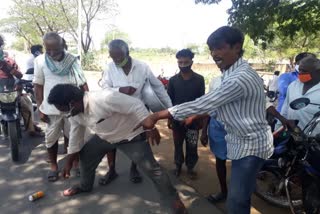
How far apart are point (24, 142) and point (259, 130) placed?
433cm

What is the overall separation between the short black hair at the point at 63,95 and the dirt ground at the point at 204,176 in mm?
1883

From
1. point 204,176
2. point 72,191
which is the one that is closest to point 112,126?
point 72,191

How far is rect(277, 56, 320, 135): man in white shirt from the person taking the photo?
3.20 m

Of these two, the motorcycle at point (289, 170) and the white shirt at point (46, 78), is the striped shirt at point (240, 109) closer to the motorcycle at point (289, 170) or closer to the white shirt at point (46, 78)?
the motorcycle at point (289, 170)

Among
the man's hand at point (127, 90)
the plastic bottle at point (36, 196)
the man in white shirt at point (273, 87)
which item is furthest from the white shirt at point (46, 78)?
the man in white shirt at point (273, 87)

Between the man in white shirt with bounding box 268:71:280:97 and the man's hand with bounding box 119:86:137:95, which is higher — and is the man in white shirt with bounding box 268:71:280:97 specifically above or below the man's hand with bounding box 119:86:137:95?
below

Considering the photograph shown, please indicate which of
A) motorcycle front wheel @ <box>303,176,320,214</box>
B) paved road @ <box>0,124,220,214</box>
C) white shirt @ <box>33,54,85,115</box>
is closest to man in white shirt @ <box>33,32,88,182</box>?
white shirt @ <box>33,54,85,115</box>

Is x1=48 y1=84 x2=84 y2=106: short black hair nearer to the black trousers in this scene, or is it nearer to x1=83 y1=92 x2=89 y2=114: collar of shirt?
x1=83 y1=92 x2=89 y2=114: collar of shirt

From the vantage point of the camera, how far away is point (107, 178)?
4051 mm

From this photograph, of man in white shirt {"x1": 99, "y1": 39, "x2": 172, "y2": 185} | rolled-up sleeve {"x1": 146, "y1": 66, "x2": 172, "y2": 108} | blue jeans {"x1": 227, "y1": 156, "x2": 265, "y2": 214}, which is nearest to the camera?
blue jeans {"x1": 227, "y1": 156, "x2": 265, "y2": 214}

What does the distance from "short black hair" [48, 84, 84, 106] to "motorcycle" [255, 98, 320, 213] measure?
1860 millimetres

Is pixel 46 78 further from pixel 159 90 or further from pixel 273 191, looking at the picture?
pixel 273 191

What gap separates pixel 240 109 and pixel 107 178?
2.31 meters

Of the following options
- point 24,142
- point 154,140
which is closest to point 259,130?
point 154,140
